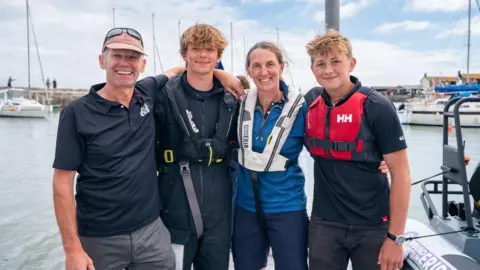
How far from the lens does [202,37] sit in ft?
8.86

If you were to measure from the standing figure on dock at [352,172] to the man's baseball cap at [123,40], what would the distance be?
1.16m

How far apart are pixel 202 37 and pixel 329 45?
2.88 feet

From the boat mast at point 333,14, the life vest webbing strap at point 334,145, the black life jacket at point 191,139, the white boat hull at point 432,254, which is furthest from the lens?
the boat mast at point 333,14

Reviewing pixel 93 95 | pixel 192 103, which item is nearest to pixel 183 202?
pixel 192 103

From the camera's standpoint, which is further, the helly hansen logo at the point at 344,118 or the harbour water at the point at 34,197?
the harbour water at the point at 34,197

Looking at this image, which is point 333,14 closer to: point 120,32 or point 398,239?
point 120,32

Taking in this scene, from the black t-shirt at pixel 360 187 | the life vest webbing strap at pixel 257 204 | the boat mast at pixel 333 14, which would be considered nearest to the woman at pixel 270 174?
the life vest webbing strap at pixel 257 204

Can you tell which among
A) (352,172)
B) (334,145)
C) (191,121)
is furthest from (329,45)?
(191,121)

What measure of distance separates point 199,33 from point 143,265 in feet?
5.33

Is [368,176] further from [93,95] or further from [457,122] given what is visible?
[93,95]

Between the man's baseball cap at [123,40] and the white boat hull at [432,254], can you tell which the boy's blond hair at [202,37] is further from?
the white boat hull at [432,254]

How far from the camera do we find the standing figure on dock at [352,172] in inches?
94.0

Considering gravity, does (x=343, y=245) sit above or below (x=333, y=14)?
below

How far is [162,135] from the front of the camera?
279 cm
